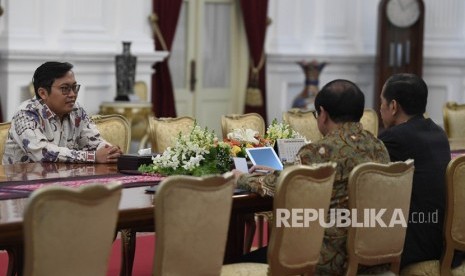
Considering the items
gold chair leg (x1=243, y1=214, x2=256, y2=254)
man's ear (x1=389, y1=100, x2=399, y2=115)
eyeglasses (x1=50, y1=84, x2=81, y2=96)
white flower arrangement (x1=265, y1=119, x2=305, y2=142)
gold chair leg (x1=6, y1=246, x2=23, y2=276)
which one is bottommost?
gold chair leg (x1=243, y1=214, x2=256, y2=254)

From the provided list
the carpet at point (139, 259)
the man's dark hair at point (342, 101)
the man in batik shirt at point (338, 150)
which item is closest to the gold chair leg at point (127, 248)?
the carpet at point (139, 259)

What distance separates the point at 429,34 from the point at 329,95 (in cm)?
886

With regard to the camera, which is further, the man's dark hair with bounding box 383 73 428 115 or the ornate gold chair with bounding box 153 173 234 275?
the man's dark hair with bounding box 383 73 428 115

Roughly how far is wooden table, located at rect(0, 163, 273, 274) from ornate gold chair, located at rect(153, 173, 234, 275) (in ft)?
0.85

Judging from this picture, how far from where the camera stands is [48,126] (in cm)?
539

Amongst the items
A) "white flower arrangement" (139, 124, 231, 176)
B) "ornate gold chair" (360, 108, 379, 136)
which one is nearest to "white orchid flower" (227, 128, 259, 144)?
"white flower arrangement" (139, 124, 231, 176)

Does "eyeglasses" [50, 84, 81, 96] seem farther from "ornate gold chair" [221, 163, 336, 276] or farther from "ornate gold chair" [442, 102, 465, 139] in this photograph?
"ornate gold chair" [442, 102, 465, 139]

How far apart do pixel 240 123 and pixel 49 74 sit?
195cm

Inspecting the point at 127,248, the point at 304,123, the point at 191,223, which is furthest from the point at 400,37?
the point at 191,223

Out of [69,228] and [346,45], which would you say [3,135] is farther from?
[346,45]

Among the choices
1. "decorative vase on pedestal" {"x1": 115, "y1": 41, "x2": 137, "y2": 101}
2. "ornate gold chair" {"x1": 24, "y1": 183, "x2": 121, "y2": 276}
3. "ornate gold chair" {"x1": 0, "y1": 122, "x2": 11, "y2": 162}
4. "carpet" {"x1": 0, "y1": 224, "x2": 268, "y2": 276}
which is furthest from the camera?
"decorative vase on pedestal" {"x1": 115, "y1": 41, "x2": 137, "y2": 101}

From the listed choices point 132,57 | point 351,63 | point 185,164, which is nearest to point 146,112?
point 132,57

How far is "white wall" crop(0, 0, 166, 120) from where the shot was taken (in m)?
9.26

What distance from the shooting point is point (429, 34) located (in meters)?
12.9
